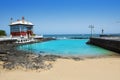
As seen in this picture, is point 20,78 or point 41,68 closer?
point 20,78

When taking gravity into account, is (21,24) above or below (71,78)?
above

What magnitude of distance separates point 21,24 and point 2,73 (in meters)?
35.3

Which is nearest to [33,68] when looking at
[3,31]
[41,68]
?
[41,68]

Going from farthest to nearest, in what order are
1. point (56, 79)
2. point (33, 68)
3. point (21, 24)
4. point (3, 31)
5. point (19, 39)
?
point (3, 31) < point (21, 24) < point (19, 39) < point (33, 68) < point (56, 79)

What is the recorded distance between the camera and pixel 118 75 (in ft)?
29.0

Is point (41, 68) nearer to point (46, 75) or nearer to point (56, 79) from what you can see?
point (46, 75)

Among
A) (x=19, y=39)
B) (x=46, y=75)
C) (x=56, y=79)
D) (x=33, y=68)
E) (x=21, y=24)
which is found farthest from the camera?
(x=21, y=24)

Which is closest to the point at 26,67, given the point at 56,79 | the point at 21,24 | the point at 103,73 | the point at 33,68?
the point at 33,68

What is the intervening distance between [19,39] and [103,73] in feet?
102

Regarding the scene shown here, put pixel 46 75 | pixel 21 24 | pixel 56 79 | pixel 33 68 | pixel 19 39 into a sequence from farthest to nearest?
pixel 21 24
pixel 19 39
pixel 33 68
pixel 46 75
pixel 56 79

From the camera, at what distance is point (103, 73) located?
9211mm

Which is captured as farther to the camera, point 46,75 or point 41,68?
point 41,68

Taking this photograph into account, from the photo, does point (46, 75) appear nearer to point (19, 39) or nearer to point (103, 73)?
point (103, 73)

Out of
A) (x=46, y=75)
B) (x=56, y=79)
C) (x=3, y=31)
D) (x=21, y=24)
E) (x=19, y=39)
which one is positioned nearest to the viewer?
(x=56, y=79)
